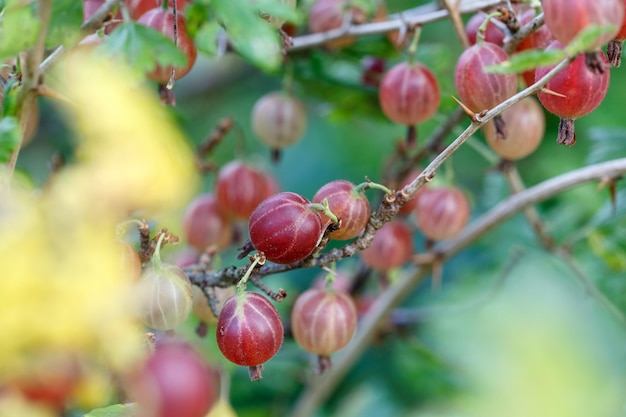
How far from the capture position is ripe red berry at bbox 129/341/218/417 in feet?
1.39

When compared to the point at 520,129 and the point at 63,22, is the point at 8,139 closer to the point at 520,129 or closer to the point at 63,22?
the point at 63,22

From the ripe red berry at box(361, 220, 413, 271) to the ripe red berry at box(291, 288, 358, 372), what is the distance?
24 cm

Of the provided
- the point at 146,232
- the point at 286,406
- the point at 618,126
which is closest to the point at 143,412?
the point at 146,232

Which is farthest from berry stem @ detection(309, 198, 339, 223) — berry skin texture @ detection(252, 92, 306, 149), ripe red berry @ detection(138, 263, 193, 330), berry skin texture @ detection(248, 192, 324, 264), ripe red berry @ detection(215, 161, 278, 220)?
berry skin texture @ detection(252, 92, 306, 149)

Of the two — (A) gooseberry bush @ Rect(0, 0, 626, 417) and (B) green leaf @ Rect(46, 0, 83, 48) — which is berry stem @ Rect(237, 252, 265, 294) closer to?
(A) gooseberry bush @ Rect(0, 0, 626, 417)

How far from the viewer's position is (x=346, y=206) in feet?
2.23

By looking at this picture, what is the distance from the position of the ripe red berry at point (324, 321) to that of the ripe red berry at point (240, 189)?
222 mm

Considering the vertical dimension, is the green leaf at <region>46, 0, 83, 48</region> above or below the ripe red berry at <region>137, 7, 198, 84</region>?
above

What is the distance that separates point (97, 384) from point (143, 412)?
0.10ft

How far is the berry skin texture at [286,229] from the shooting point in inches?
24.5

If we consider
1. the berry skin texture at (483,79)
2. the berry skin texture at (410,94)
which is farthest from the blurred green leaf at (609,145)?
the berry skin texture at (483,79)

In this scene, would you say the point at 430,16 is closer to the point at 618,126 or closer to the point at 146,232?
the point at 146,232

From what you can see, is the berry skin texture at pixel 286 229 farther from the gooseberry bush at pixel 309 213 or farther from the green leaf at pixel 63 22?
the green leaf at pixel 63 22

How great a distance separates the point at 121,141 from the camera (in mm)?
433
